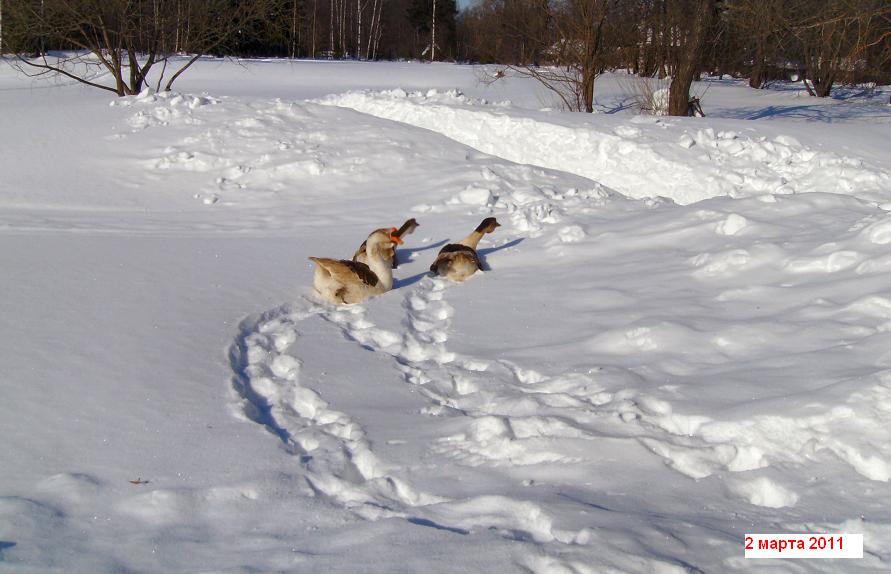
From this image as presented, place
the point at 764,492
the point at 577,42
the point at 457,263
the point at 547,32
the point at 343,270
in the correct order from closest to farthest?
1. the point at 764,492
2. the point at 343,270
3. the point at 457,263
4. the point at 577,42
5. the point at 547,32

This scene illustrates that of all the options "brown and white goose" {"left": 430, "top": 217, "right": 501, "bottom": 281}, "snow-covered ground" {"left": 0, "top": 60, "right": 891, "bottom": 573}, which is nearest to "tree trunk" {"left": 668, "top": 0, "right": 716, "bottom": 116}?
"snow-covered ground" {"left": 0, "top": 60, "right": 891, "bottom": 573}

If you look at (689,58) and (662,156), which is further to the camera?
(689,58)

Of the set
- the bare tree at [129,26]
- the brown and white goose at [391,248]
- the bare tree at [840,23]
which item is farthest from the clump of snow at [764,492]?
the bare tree at [129,26]

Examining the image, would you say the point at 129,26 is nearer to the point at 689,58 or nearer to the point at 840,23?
the point at 689,58

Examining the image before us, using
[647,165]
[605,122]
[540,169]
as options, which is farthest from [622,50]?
[540,169]

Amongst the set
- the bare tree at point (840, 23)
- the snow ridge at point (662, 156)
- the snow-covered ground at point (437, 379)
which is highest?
the bare tree at point (840, 23)

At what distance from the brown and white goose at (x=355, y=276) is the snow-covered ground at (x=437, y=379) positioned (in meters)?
0.17

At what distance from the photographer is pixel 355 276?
616cm

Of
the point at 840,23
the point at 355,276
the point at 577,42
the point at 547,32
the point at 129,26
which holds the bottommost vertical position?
the point at 355,276

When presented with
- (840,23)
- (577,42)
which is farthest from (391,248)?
(577,42)

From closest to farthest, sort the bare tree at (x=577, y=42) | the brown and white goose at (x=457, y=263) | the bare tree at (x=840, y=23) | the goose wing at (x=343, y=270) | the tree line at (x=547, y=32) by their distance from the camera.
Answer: the goose wing at (x=343, y=270) → the brown and white goose at (x=457, y=263) → the bare tree at (x=840, y=23) → the tree line at (x=547, y=32) → the bare tree at (x=577, y=42)

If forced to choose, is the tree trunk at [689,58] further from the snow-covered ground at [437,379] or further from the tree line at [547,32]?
the snow-covered ground at [437,379]

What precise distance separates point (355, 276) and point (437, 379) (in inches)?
70.9

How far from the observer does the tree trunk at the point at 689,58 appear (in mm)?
15672
